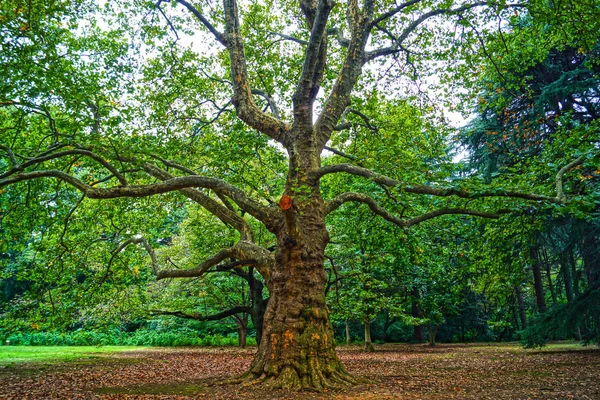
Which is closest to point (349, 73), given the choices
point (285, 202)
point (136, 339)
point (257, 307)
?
point (285, 202)

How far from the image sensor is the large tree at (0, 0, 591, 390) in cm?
756

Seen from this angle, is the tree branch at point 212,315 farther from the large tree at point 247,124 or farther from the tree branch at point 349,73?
the tree branch at point 349,73

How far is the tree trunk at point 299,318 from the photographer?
23.9 feet

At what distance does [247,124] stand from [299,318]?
475 centimetres

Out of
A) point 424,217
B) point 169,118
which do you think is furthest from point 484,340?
point 169,118

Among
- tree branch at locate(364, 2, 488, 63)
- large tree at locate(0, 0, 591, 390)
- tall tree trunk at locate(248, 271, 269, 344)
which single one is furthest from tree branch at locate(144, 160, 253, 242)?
tall tree trunk at locate(248, 271, 269, 344)

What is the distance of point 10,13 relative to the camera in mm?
7332

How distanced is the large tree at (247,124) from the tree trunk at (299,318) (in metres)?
0.03

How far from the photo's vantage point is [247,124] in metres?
9.81

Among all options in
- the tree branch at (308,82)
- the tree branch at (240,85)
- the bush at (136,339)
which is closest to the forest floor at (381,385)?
the tree branch at (240,85)

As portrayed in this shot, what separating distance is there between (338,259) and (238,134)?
787cm

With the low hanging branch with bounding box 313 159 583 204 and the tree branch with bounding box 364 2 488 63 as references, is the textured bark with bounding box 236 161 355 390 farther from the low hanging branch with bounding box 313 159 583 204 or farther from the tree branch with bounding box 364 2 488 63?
the tree branch with bounding box 364 2 488 63

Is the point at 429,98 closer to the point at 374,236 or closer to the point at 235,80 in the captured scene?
the point at 374,236

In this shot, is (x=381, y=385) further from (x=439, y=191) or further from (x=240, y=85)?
(x=240, y=85)
